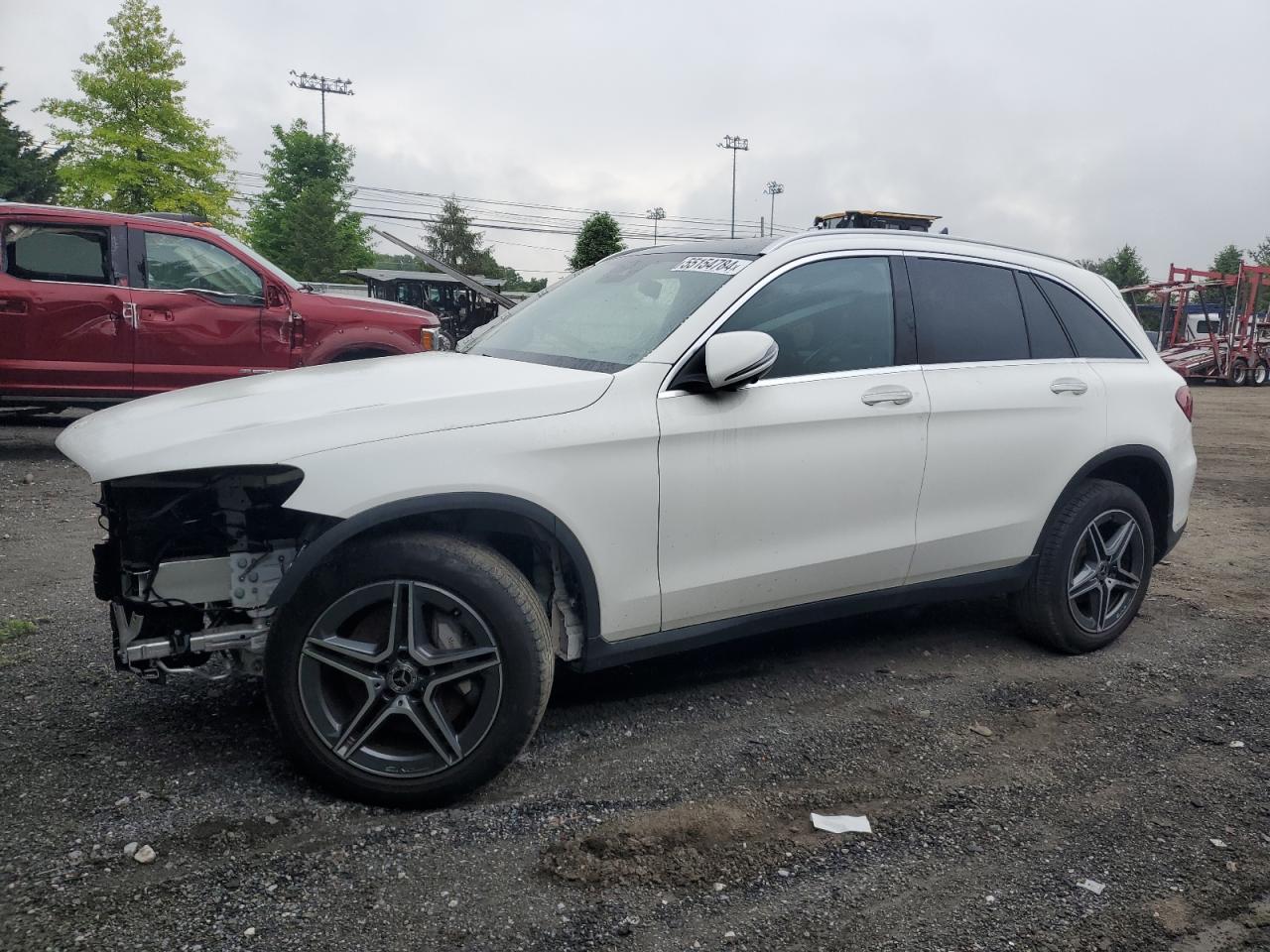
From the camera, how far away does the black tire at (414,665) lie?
9.24ft

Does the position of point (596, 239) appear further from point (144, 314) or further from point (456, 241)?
point (456, 241)

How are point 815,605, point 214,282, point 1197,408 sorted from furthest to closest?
point 1197,408, point 214,282, point 815,605

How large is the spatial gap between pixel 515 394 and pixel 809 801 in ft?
5.01

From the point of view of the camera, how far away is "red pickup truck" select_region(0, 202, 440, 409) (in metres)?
8.35

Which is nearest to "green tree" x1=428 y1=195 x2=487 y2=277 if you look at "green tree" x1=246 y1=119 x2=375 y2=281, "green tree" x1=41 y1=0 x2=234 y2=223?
"green tree" x1=246 y1=119 x2=375 y2=281

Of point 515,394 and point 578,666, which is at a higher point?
point 515,394

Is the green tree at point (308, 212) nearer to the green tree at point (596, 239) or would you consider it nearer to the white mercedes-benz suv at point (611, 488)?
the green tree at point (596, 239)

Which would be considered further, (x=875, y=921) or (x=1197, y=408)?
(x=1197, y=408)

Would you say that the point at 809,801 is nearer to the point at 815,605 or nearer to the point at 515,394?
the point at 815,605

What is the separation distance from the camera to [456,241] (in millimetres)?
84312

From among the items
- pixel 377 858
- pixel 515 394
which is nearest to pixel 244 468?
pixel 515 394

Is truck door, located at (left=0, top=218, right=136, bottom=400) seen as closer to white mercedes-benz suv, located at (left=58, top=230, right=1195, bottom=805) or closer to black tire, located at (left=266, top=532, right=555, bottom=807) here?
white mercedes-benz suv, located at (left=58, top=230, right=1195, bottom=805)

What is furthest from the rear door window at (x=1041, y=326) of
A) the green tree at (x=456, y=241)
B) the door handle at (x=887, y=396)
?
the green tree at (x=456, y=241)

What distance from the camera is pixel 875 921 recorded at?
2.52m
